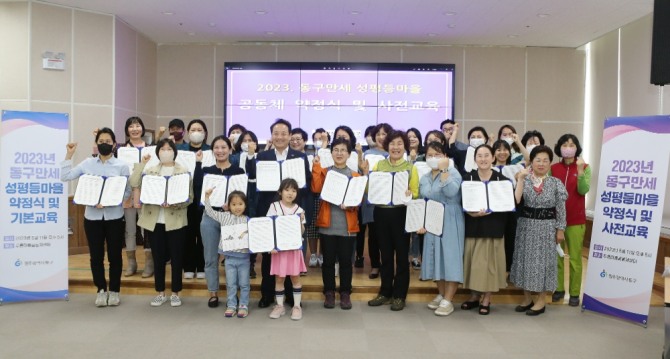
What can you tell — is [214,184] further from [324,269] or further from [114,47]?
[114,47]

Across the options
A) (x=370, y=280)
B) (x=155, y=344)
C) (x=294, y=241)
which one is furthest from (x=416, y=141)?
(x=155, y=344)

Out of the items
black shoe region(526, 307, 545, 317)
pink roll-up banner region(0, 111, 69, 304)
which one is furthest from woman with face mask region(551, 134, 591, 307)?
pink roll-up banner region(0, 111, 69, 304)

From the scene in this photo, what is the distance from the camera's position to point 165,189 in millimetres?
4809

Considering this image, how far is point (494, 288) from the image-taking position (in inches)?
186

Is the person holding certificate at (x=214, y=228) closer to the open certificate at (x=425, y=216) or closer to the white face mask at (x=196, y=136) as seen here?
the white face mask at (x=196, y=136)

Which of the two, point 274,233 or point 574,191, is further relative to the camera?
point 574,191

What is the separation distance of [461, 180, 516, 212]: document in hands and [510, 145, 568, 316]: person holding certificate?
19 cm

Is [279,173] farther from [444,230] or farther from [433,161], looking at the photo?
[444,230]

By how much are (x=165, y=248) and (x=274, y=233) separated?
1.13m

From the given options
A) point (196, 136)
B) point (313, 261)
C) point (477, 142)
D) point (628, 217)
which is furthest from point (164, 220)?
point (628, 217)

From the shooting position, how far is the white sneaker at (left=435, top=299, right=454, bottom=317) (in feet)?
15.8

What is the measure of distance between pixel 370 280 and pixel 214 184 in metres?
1.92

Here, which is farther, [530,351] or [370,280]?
[370,280]

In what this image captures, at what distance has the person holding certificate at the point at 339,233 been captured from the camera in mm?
4789
